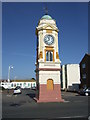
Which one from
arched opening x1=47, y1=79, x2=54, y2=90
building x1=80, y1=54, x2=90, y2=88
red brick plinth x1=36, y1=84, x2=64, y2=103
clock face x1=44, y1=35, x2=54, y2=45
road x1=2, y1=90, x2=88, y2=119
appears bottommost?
road x1=2, y1=90, x2=88, y2=119

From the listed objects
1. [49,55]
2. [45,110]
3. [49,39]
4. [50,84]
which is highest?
[49,39]

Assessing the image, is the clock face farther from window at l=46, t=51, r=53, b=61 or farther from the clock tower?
window at l=46, t=51, r=53, b=61

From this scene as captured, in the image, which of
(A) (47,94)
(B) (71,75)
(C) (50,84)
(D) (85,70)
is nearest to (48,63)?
(C) (50,84)

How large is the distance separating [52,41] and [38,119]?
15.5 m

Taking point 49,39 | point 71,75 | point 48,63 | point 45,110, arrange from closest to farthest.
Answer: point 45,110 → point 48,63 → point 49,39 → point 71,75

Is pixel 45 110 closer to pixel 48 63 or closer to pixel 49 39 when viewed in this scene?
pixel 48 63

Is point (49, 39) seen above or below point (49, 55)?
above

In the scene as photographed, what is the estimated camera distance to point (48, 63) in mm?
25406

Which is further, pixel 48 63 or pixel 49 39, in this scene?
pixel 49 39

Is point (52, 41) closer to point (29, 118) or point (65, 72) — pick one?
point (29, 118)

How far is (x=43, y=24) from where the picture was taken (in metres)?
27.0

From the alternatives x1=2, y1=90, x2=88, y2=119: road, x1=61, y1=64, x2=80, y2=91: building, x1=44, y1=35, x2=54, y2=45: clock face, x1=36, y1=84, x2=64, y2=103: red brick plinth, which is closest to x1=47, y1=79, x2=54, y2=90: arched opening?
x1=36, y1=84, x2=64, y2=103: red brick plinth

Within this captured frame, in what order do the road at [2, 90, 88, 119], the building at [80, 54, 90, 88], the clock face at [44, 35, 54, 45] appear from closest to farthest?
the road at [2, 90, 88, 119]
the clock face at [44, 35, 54, 45]
the building at [80, 54, 90, 88]

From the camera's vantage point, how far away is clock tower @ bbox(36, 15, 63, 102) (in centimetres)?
2465
